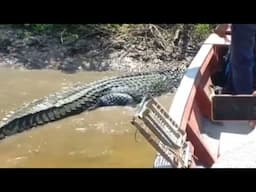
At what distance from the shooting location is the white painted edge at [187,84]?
9.67 ft

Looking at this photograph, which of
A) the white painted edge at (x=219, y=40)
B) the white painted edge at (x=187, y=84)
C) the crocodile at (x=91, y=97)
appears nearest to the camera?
the white painted edge at (x=187, y=84)

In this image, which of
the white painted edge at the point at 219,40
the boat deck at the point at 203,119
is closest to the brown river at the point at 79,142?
the boat deck at the point at 203,119

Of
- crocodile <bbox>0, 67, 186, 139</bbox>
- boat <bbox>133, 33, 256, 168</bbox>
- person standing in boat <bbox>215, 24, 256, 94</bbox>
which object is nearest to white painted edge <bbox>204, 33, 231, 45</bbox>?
boat <bbox>133, 33, 256, 168</bbox>

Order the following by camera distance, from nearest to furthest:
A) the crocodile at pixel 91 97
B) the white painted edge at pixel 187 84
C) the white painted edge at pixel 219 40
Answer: the white painted edge at pixel 187 84 → the white painted edge at pixel 219 40 → the crocodile at pixel 91 97

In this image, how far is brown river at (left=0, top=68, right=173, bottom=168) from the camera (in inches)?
163

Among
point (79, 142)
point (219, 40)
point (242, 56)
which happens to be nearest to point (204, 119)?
point (242, 56)

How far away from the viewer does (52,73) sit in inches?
242

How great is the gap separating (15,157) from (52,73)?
6.70 feet

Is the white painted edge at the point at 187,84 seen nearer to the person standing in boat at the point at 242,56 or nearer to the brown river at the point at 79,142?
the person standing in boat at the point at 242,56

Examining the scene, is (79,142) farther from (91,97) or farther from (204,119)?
(204,119)
